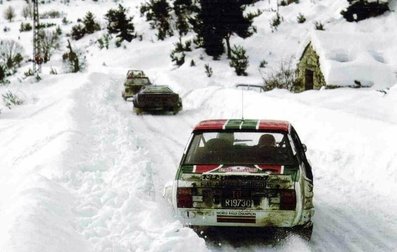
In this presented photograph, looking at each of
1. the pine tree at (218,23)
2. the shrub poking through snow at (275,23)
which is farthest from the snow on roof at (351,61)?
the shrub poking through snow at (275,23)

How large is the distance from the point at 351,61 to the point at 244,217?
16.2 m

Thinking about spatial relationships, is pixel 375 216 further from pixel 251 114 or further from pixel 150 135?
pixel 251 114

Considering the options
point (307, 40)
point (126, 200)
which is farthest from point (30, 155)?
point (307, 40)

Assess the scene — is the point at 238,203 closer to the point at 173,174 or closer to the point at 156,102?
the point at 173,174

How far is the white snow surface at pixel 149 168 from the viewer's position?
211 inches

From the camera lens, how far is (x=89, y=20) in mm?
56188

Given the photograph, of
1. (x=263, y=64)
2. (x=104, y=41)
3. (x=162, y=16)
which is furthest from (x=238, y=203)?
(x=104, y=41)

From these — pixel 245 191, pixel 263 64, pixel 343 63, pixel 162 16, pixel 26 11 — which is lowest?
pixel 263 64

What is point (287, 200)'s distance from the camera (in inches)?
214

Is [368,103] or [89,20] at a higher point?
[89,20]

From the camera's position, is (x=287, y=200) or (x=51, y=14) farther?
(x=51, y=14)

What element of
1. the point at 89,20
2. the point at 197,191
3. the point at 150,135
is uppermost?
the point at 89,20

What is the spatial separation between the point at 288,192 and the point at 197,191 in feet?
3.44

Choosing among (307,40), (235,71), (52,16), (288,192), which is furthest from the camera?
(52,16)
